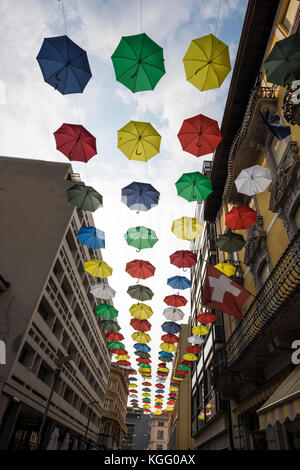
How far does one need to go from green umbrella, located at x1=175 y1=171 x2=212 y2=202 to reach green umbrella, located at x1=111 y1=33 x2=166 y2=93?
13.7 ft

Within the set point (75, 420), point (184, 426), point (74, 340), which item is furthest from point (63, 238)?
point (184, 426)

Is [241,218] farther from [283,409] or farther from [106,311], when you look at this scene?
[106,311]

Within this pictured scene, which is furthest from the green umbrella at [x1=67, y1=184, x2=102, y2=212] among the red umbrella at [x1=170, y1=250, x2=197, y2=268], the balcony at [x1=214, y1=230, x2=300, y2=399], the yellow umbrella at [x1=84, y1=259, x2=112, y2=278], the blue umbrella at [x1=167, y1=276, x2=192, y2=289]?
the balcony at [x1=214, y1=230, x2=300, y2=399]

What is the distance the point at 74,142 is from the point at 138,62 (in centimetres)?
386

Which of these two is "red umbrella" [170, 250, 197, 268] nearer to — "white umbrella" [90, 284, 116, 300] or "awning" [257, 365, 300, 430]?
"white umbrella" [90, 284, 116, 300]

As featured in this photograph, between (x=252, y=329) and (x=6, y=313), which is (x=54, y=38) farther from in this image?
(x=6, y=313)

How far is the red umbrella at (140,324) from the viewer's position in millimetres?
20328

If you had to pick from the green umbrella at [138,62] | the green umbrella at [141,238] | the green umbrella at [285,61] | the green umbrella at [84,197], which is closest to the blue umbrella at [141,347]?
the green umbrella at [141,238]

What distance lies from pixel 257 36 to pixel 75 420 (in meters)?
35.7

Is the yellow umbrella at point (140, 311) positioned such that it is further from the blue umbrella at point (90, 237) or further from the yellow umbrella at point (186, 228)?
the yellow umbrella at point (186, 228)

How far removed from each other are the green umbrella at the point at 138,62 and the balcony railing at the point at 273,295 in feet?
21.7

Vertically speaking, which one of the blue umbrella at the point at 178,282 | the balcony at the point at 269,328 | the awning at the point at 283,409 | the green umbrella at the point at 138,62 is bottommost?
the awning at the point at 283,409

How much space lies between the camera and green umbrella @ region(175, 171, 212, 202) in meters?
12.1

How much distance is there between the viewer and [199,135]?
35.3ft
